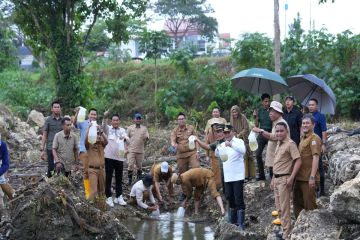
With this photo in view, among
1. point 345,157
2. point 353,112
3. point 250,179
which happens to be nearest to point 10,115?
point 250,179

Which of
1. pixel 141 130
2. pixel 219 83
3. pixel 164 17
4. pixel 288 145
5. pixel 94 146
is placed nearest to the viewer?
pixel 288 145

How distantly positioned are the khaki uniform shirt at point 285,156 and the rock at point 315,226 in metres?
0.63

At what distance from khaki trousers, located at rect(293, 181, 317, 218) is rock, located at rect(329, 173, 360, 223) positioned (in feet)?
2.18

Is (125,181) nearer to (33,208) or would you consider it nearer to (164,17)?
(33,208)

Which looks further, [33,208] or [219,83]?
[219,83]

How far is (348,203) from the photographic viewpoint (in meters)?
7.21

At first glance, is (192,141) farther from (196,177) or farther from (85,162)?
(85,162)

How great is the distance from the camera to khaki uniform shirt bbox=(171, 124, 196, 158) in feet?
40.8

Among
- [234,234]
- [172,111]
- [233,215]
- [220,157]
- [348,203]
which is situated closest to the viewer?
[348,203]

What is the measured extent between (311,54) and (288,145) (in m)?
12.9

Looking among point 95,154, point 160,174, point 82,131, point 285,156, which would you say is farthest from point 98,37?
point 285,156

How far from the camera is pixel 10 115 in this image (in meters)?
18.7

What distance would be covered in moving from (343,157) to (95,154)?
4.38 metres

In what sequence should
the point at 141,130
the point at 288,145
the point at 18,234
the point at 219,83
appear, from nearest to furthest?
the point at 288,145 → the point at 18,234 → the point at 141,130 → the point at 219,83
